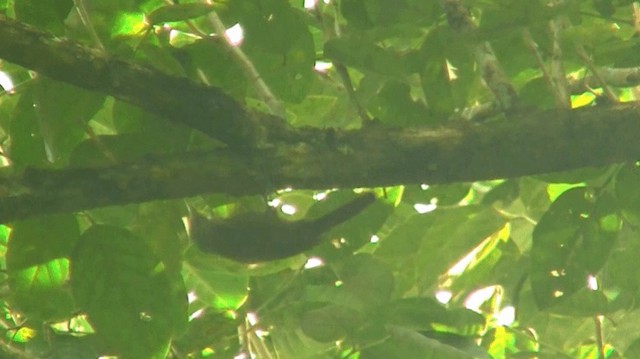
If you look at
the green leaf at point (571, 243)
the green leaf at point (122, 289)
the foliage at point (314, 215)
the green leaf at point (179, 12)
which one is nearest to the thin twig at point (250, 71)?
the foliage at point (314, 215)

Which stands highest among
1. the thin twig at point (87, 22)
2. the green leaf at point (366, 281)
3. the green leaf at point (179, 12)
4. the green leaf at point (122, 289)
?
the green leaf at point (179, 12)

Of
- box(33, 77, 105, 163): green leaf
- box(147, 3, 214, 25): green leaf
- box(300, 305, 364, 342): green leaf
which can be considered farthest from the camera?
box(300, 305, 364, 342): green leaf

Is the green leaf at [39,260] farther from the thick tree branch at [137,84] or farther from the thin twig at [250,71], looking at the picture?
the thin twig at [250,71]

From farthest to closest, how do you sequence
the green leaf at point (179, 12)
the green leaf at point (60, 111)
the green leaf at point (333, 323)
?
the green leaf at point (333, 323) → the green leaf at point (60, 111) → the green leaf at point (179, 12)

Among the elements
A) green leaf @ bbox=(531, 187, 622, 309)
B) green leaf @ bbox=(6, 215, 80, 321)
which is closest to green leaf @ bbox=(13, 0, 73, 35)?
green leaf @ bbox=(6, 215, 80, 321)

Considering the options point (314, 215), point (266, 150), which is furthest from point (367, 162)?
point (314, 215)

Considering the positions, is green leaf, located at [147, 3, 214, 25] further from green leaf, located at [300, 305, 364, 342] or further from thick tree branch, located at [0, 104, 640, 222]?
green leaf, located at [300, 305, 364, 342]

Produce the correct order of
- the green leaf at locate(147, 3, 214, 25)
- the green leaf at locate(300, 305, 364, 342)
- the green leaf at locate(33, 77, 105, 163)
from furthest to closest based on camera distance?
the green leaf at locate(300, 305, 364, 342) < the green leaf at locate(33, 77, 105, 163) < the green leaf at locate(147, 3, 214, 25)

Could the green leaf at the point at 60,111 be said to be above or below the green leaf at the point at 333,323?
above

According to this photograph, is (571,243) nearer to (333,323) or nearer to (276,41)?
(333,323)
